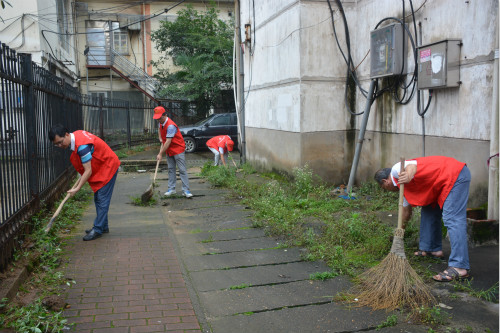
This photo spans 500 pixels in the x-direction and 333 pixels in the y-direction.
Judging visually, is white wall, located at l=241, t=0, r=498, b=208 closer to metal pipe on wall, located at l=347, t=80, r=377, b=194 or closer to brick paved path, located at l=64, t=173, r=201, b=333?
metal pipe on wall, located at l=347, t=80, r=377, b=194

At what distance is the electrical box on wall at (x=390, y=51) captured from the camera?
681 cm

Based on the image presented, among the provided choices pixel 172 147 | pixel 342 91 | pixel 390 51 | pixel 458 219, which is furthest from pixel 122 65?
pixel 458 219

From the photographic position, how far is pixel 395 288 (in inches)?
149

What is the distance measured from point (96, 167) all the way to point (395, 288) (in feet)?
12.9

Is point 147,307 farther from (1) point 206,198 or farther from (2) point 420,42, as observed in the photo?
(2) point 420,42

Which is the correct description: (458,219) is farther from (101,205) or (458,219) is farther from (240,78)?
(240,78)

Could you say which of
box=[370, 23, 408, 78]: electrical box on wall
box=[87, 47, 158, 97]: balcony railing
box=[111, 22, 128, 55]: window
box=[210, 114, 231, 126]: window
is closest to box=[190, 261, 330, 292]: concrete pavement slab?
box=[370, 23, 408, 78]: electrical box on wall

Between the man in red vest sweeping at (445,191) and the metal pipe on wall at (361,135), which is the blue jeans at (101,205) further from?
the metal pipe on wall at (361,135)

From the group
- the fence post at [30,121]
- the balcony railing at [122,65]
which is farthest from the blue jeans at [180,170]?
the balcony railing at [122,65]

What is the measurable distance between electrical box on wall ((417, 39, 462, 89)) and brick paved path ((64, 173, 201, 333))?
4.08 meters

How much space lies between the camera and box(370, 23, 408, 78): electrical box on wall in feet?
22.4

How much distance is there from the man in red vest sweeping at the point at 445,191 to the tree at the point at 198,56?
14.9 meters

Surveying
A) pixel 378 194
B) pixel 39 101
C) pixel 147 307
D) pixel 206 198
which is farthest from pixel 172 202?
pixel 147 307

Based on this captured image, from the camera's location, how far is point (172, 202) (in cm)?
805
